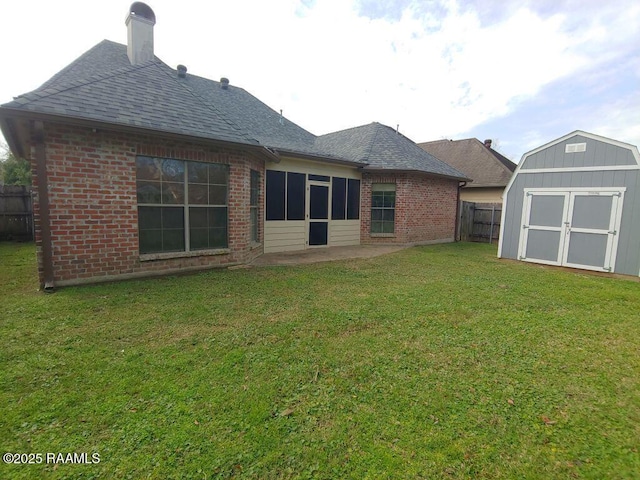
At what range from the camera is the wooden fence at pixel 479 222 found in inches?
542

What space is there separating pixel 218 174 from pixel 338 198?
5.01 m

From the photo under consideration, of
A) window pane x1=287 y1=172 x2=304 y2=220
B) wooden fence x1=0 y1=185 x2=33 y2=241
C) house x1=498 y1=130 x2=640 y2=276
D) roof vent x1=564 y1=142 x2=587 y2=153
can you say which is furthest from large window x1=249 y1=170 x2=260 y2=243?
wooden fence x1=0 y1=185 x2=33 y2=241

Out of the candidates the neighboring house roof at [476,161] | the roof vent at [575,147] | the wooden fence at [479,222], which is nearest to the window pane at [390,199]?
the wooden fence at [479,222]

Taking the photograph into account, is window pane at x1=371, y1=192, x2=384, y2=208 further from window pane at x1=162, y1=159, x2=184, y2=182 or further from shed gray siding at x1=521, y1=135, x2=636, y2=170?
window pane at x1=162, y1=159, x2=184, y2=182

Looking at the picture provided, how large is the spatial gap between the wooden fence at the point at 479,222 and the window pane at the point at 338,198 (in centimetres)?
648

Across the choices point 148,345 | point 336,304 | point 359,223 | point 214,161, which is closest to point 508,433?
point 336,304

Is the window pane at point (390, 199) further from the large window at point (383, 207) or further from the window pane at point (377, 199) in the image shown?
the window pane at point (377, 199)

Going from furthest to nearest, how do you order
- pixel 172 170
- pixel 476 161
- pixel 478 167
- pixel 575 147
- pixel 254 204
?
pixel 476 161
pixel 478 167
pixel 254 204
pixel 575 147
pixel 172 170

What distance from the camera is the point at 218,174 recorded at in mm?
6734

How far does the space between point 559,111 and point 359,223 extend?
967 cm

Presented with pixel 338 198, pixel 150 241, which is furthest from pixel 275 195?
pixel 150 241

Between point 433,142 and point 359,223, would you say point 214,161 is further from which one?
point 433,142

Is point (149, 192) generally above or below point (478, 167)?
Answer: below

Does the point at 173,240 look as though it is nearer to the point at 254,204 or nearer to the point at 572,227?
the point at 254,204
